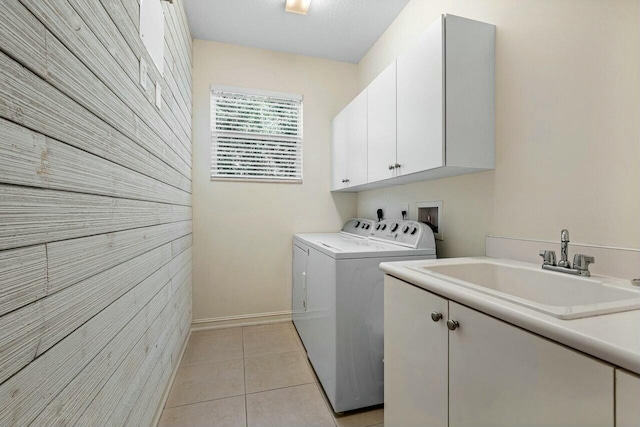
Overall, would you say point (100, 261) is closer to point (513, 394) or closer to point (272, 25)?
point (513, 394)

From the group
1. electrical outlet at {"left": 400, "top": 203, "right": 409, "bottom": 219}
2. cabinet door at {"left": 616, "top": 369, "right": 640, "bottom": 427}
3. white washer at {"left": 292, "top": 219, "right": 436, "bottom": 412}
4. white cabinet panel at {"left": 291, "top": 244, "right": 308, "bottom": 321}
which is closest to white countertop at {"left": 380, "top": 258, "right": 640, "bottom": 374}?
cabinet door at {"left": 616, "top": 369, "right": 640, "bottom": 427}

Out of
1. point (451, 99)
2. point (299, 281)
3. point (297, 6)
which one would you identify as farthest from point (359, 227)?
point (297, 6)

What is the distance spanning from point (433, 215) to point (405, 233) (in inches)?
9.6

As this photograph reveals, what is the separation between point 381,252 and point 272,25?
212cm

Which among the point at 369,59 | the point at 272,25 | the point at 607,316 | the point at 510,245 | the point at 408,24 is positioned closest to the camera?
the point at 607,316

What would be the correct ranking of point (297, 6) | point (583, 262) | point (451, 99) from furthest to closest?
point (297, 6) → point (451, 99) → point (583, 262)

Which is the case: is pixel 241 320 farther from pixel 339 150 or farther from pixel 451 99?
pixel 451 99

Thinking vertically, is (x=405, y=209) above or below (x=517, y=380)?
above

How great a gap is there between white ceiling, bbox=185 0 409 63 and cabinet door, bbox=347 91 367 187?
673mm

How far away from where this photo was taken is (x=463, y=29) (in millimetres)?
1438

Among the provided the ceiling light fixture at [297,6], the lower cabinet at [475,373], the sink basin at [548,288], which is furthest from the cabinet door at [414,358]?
the ceiling light fixture at [297,6]

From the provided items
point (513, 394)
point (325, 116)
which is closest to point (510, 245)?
point (513, 394)

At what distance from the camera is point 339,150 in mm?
2719

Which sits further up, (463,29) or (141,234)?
(463,29)
